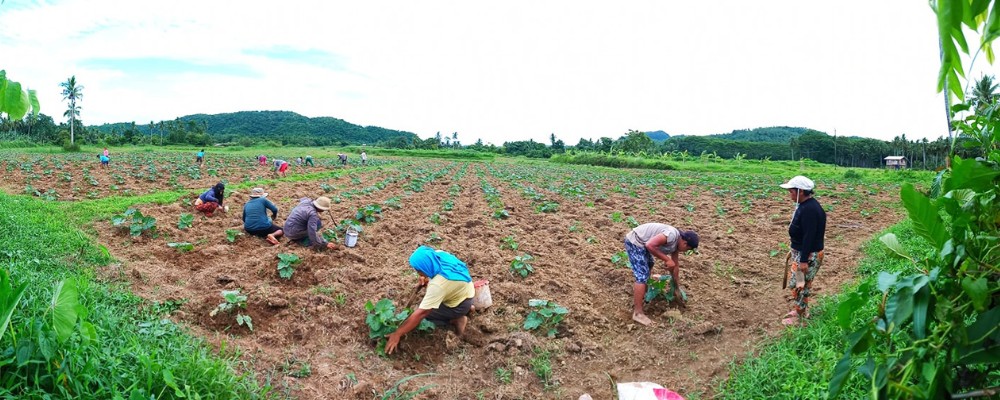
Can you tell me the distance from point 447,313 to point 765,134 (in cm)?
12960

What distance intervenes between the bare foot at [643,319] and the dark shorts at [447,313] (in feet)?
6.28

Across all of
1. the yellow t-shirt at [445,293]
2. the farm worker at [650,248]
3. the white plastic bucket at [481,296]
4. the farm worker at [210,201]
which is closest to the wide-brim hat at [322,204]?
the farm worker at [210,201]

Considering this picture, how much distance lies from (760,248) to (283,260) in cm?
797

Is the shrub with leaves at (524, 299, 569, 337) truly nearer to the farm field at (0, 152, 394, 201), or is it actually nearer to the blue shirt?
the blue shirt

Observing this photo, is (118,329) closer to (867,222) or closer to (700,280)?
(700,280)

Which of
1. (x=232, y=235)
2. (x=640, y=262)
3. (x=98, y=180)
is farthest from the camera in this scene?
(x=98, y=180)

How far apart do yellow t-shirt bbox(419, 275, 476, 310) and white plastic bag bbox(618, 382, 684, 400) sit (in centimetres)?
174

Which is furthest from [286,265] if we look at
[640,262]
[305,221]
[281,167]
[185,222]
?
[281,167]

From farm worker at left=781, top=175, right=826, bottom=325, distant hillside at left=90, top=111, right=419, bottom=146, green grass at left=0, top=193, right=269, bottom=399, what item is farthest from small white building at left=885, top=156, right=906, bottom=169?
distant hillside at left=90, top=111, right=419, bottom=146

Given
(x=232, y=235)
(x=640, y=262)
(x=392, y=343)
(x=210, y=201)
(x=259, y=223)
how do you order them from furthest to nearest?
(x=210, y=201)
(x=259, y=223)
(x=232, y=235)
(x=640, y=262)
(x=392, y=343)

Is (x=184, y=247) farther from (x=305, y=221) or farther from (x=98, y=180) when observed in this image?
(x=98, y=180)

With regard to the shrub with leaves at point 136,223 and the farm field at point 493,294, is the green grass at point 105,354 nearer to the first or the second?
the farm field at point 493,294

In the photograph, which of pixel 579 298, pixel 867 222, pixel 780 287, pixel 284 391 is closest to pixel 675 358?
pixel 579 298

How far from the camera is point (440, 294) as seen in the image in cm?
446
